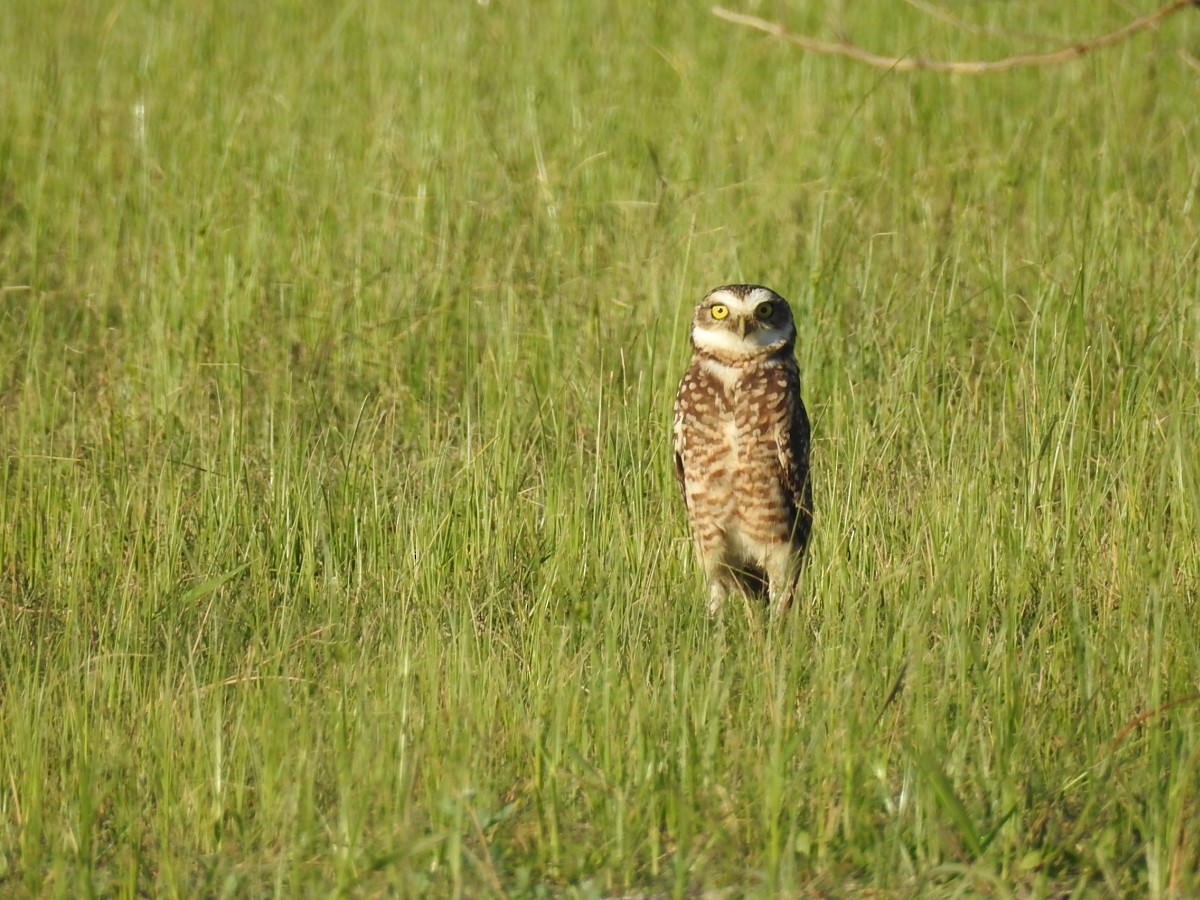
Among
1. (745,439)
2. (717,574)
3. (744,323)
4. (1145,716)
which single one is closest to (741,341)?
(744,323)

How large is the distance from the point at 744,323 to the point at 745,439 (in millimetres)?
329

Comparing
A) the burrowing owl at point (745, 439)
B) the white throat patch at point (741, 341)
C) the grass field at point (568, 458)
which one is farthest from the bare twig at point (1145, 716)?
the white throat patch at point (741, 341)

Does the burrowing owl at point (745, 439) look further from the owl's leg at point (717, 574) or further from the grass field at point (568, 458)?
the grass field at point (568, 458)

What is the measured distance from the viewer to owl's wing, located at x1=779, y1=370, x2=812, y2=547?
4855 millimetres

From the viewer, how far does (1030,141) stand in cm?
752

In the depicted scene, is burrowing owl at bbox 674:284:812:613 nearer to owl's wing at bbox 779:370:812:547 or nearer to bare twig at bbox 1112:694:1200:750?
owl's wing at bbox 779:370:812:547

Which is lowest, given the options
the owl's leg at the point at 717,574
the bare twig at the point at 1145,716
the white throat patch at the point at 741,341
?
the owl's leg at the point at 717,574

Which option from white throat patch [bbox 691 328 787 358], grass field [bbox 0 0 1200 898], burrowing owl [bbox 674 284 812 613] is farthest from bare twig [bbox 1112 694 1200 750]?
white throat patch [bbox 691 328 787 358]

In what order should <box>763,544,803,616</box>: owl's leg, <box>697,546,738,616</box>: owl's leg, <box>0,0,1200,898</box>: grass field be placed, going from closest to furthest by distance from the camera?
1. <box>0,0,1200,898</box>: grass field
2. <box>697,546,738,616</box>: owl's leg
3. <box>763,544,803,616</box>: owl's leg

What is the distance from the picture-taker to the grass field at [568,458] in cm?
326

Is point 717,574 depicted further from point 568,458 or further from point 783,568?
point 568,458

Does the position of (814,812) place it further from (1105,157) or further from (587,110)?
(587,110)

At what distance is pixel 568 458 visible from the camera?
537 cm

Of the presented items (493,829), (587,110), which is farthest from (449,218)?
(493,829)
